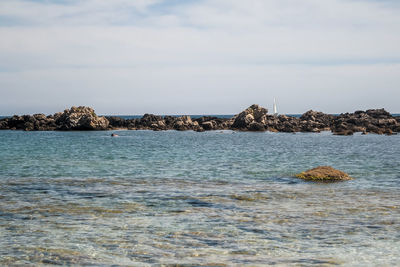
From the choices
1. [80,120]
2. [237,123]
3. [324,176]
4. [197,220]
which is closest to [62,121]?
[80,120]

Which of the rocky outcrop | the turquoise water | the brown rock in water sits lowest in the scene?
the turquoise water

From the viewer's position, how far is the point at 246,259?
37.3 ft

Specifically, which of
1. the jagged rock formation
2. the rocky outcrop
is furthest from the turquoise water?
the jagged rock formation

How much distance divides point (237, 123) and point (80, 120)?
45.8 meters

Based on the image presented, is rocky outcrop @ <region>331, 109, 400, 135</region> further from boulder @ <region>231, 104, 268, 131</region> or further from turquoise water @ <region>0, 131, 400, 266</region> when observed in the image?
turquoise water @ <region>0, 131, 400, 266</region>

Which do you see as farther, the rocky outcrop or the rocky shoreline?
the rocky shoreline

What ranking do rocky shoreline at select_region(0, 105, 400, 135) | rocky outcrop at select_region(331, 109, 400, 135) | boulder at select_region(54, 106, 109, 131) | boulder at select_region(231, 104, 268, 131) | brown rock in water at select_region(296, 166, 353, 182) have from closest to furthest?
brown rock in water at select_region(296, 166, 353, 182) < rocky outcrop at select_region(331, 109, 400, 135) < rocky shoreline at select_region(0, 105, 400, 135) < boulder at select_region(54, 106, 109, 131) < boulder at select_region(231, 104, 268, 131)

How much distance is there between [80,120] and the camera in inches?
4582

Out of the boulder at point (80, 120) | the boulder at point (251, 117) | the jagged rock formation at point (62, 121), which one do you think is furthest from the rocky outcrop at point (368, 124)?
the jagged rock formation at point (62, 121)

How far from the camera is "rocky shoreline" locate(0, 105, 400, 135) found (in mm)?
113812

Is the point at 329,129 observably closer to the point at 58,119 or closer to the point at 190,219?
the point at 58,119

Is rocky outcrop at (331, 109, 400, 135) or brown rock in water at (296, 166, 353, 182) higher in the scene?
rocky outcrop at (331, 109, 400, 135)

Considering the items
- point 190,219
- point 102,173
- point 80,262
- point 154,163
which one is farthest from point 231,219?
point 154,163

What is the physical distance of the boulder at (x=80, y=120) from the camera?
381ft
